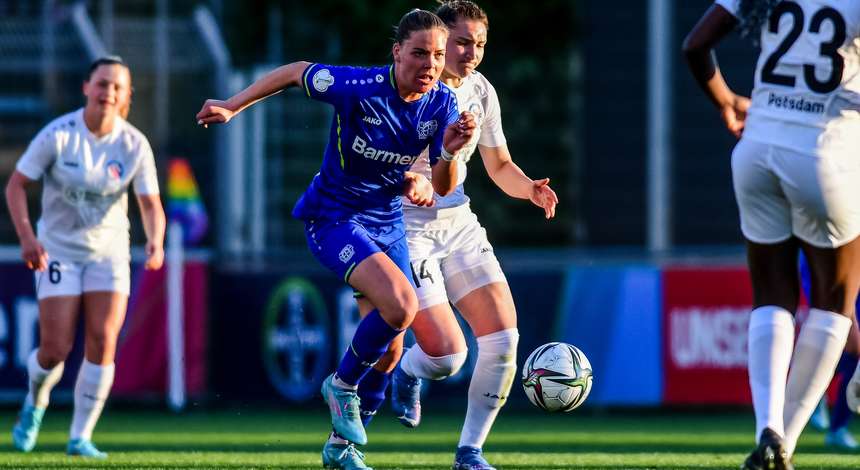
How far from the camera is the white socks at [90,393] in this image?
8.69 m

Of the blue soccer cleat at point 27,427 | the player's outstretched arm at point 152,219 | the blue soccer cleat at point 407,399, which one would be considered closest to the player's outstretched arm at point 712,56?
the blue soccer cleat at point 407,399

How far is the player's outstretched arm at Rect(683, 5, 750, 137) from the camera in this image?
5.75m

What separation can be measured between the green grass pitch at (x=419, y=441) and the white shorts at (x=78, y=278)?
3.20ft

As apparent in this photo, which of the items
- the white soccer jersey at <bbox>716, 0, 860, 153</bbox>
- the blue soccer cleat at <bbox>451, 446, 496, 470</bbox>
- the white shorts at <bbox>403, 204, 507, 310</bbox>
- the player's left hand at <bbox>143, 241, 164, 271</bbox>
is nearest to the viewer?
the white soccer jersey at <bbox>716, 0, 860, 153</bbox>

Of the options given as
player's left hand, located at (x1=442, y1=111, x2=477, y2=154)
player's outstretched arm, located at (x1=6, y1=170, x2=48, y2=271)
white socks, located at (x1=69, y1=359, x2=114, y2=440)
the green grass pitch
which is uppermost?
player's left hand, located at (x1=442, y1=111, x2=477, y2=154)

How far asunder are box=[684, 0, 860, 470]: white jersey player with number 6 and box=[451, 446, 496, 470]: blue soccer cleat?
1705mm

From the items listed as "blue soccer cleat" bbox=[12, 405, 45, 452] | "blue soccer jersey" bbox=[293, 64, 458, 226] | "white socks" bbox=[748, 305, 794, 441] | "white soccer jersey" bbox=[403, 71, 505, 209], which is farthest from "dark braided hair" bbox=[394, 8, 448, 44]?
"blue soccer cleat" bbox=[12, 405, 45, 452]

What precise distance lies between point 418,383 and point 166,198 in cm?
743

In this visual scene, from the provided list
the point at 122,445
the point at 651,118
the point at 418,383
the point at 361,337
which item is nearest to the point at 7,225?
the point at 122,445

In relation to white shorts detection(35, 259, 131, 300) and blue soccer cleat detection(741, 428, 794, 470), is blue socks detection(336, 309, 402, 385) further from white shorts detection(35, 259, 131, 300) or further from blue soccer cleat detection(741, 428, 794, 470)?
white shorts detection(35, 259, 131, 300)

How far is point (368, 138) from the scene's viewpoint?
22.2 feet

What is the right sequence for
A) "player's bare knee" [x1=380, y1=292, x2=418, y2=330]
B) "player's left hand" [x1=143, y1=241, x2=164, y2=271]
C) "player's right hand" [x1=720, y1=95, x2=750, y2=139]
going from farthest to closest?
"player's left hand" [x1=143, y1=241, x2=164, y2=271], "player's bare knee" [x1=380, y1=292, x2=418, y2=330], "player's right hand" [x1=720, y1=95, x2=750, y2=139]

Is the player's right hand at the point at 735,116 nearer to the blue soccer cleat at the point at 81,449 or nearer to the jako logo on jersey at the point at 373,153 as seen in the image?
the jako logo on jersey at the point at 373,153

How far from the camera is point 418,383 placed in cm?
812
